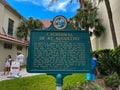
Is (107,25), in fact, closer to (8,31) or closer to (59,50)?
(8,31)

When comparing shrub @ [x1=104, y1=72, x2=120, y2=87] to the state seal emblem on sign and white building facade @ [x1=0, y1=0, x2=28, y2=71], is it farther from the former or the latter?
white building facade @ [x1=0, y1=0, x2=28, y2=71]

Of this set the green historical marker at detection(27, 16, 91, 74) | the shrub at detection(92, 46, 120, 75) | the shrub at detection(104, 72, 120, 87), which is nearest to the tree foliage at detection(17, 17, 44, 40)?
the shrub at detection(92, 46, 120, 75)

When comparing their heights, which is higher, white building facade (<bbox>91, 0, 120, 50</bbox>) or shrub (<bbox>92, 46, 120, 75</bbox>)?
white building facade (<bbox>91, 0, 120, 50</bbox>)

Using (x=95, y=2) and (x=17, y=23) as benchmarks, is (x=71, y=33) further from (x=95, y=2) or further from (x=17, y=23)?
(x=17, y=23)

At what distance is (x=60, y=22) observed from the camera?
6.28 metres

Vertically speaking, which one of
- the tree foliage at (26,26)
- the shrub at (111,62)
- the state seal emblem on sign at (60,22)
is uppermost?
the tree foliage at (26,26)

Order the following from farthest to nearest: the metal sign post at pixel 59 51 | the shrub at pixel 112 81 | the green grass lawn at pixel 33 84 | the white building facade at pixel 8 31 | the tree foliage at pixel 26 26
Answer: the tree foliage at pixel 26 26 < the white building facade at pixel 8 31 < the green grass lawn at pixel 33 84 < the shrub at pixel 112 81 < the metal sign post at pixel 59 51

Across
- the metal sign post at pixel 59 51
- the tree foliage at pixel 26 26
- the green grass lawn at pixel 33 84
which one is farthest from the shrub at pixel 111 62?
→ the tree foliage at pixel 26 26

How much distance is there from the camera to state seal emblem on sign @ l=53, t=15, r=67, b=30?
20.4 feet

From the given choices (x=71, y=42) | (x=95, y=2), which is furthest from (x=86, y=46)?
(x=95, y=2)

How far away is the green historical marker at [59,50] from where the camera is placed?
6.16 meters

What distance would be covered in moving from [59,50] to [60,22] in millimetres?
798

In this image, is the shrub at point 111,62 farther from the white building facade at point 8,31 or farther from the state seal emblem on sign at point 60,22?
the white building facade at point 8,31

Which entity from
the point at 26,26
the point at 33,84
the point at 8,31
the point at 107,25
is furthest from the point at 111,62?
the point at 26,26
